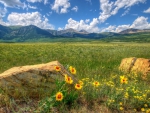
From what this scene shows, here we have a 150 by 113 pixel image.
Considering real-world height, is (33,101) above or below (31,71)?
below

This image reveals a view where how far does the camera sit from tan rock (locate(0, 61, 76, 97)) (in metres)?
4.94

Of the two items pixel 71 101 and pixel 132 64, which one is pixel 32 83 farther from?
pixel 132 64

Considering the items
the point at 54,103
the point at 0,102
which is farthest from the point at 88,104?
the point at 0,102

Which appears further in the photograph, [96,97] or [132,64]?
[132,64]

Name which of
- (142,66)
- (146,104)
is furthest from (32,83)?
(142,66)

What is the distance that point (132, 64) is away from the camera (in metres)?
11.6

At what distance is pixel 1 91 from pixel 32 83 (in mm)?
833

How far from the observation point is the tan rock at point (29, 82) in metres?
4.94

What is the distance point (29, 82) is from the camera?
4.99m

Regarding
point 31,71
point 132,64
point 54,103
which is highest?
point 31,71

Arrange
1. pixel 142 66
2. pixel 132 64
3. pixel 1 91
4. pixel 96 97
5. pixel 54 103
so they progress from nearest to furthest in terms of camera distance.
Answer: pixel 54 103 < pixel 1 91 < pixel 96 97 < pixel 142 66 < pixel 132 64

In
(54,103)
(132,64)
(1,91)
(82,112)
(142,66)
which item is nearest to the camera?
(54,103)

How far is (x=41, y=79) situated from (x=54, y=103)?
3.51 ft

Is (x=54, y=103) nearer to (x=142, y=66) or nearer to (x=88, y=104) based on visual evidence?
(x=88, y=104)
